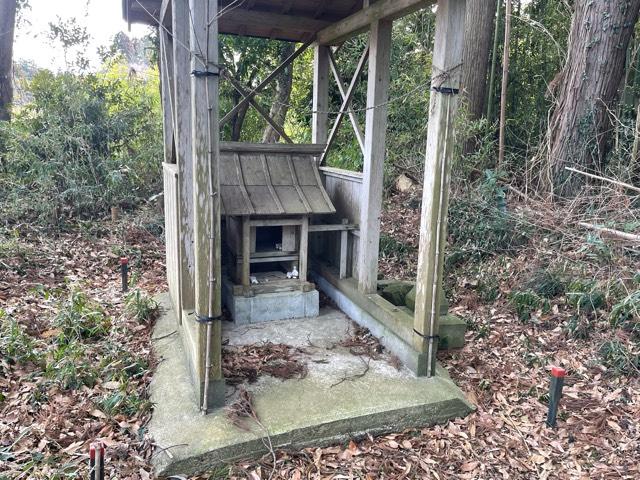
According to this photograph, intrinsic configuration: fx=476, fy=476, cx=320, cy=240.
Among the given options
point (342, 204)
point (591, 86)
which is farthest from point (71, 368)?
point (591, 86)

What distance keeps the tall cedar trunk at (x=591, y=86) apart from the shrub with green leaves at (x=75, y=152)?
610 cm

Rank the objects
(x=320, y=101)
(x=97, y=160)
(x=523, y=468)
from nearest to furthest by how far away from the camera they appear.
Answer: (x=523, y=468) < (x=320, y=101) < (x=97, y=160)

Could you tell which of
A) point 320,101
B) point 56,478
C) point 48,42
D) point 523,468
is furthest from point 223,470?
point 48,42

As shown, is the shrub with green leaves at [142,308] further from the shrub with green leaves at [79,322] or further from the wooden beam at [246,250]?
the wooden beam at [246,250]

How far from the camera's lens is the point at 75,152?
24.3 feet

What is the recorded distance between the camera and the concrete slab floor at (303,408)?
8.60 ft

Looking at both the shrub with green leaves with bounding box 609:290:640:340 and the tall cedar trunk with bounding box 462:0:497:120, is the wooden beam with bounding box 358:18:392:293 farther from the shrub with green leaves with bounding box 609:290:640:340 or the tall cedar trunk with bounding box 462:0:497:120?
the tall cedar trunk with bounding box 462:0:497:120

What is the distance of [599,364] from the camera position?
138 inches

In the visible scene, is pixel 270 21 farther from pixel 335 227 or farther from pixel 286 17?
pixel 335 227

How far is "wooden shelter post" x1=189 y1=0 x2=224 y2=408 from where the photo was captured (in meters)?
2.64

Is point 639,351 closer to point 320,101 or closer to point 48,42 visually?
point 320,101

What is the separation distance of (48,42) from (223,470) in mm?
8542

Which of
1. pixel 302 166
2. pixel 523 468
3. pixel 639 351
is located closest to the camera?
pixel 523 468

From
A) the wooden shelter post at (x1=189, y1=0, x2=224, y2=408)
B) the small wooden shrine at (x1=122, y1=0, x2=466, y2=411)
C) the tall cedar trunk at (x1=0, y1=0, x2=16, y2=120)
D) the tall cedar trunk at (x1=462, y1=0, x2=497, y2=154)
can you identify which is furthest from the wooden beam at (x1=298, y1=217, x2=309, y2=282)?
the tall cedar trunk at (x1=0, y1=0, x2=16, y2=120)
